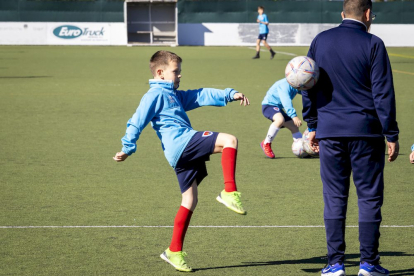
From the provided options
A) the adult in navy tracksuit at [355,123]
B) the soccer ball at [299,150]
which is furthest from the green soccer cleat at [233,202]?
the soccer ball at [299,150]

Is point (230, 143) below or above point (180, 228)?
above

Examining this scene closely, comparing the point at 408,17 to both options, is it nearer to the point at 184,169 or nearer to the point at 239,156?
the point at 239,156

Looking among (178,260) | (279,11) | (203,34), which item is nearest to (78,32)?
(203,34)

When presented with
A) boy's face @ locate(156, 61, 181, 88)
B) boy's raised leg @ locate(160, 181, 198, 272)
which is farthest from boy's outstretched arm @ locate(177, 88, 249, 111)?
boy's raised leg @ locate(160, 181, 198, 272)

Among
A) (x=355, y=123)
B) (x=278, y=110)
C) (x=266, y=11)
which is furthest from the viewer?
(x=266, y=11)

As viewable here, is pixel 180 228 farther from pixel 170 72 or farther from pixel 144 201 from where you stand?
pixel 144 201

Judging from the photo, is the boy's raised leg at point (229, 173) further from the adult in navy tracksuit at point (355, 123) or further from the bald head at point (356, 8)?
the bald head at point (356, 8)

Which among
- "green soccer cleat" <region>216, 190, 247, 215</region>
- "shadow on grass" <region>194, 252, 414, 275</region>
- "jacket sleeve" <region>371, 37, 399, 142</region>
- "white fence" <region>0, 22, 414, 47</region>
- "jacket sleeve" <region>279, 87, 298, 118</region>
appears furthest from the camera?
"white fence" <region>0, 22, 414, 47</region>

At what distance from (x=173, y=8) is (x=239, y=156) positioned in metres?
35.1

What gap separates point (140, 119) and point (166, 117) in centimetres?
21

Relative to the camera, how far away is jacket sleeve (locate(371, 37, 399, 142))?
4.52 meters

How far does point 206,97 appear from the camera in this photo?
5289 millimetres

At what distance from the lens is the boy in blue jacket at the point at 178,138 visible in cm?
498

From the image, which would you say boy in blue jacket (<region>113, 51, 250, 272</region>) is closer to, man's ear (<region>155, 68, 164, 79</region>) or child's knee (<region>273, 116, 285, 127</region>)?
man's ear (<region>155, 68, 164, 79</region>)
